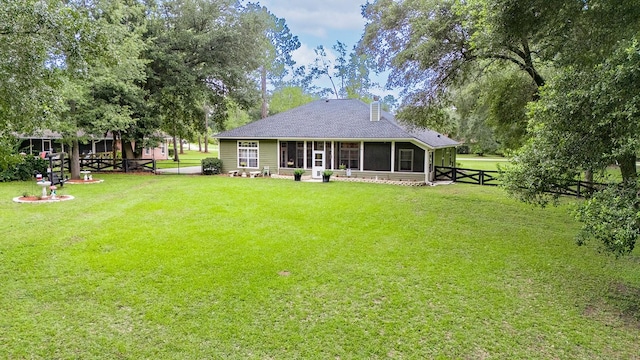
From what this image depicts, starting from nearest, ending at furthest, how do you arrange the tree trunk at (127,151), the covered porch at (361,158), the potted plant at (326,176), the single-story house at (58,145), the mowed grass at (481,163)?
1. the potted plant at (326,176)
2. the covered porch at (361,158)
3. the tree trunk at (127,151)
4. the single-story house at (58,145)
5. the mowed grass at (481,163)

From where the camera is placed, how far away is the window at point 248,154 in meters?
23.3

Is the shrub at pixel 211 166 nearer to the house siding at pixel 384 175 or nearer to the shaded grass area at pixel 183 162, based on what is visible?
the shaded grass area at pixel 183 162

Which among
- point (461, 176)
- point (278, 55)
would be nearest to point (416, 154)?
point (461, 176)

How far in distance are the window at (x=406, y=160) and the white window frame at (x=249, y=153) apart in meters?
8.85

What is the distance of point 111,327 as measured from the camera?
16.0 feet

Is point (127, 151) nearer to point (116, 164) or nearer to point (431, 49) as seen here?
point (116, 164)

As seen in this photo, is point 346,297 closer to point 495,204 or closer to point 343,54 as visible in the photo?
point 495,204

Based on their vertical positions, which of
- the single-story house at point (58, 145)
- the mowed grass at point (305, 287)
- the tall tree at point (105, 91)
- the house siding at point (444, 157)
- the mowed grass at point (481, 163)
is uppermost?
the tall tree at point (105, 91)

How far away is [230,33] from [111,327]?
20762mm

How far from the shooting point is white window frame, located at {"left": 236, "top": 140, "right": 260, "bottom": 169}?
2327cm

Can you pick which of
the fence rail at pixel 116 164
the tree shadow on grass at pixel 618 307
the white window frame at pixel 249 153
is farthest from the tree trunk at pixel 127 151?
the tree shadow on grass at pixel 618 307

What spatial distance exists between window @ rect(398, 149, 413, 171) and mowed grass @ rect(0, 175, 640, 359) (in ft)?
28.2

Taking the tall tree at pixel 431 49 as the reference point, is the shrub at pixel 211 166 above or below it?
below

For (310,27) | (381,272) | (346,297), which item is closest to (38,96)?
(346,297)
